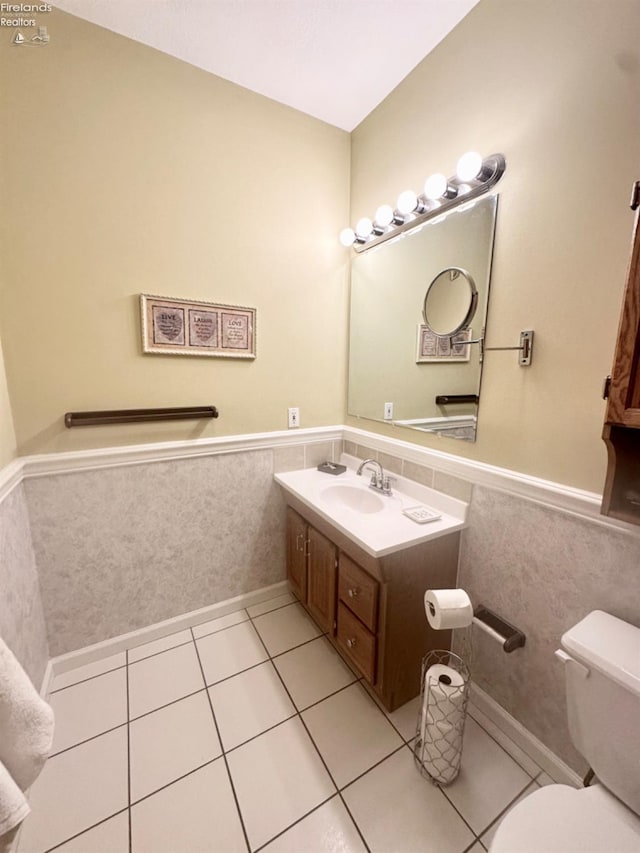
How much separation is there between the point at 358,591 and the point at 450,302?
1.22m

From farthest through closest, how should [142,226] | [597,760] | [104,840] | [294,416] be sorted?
[294,416] < [142,226] < [104,840] < [597,760]

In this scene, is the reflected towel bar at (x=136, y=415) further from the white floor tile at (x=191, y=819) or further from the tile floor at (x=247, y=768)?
the white floor tile at (x=191, y=819)

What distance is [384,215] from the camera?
61.4 inches

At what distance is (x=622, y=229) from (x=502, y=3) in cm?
91

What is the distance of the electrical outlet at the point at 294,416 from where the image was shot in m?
1.87

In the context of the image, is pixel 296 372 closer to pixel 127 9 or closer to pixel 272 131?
pixel 272 131

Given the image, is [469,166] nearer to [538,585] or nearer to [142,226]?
[142,226]

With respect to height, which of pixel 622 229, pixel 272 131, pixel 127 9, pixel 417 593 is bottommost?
pixel 417 593

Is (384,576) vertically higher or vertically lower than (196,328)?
lower

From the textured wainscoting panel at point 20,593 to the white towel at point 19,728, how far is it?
1.65ft

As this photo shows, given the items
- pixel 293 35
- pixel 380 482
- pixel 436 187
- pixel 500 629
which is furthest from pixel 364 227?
pixel 500 629

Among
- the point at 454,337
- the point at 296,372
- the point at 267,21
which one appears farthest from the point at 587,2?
the point at 296,372

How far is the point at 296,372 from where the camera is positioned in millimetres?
1862

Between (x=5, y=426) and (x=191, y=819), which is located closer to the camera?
(x=191, y=819)
